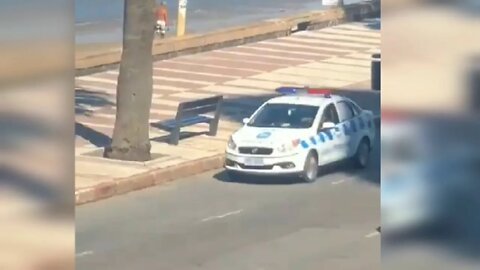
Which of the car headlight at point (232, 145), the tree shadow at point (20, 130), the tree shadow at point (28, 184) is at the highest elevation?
the tree shadow at point (20, 130)

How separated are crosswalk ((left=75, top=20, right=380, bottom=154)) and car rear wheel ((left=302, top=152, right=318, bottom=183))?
3.53m

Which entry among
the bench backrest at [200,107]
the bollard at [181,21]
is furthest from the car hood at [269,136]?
the bollard at [181,21]

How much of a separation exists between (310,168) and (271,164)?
0.61 m

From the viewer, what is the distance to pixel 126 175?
61.3ft

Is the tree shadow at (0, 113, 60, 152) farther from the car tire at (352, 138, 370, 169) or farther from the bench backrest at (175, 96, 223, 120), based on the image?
the bench backrest at (175, 96, 223, 120)

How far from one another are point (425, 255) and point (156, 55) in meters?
29.7

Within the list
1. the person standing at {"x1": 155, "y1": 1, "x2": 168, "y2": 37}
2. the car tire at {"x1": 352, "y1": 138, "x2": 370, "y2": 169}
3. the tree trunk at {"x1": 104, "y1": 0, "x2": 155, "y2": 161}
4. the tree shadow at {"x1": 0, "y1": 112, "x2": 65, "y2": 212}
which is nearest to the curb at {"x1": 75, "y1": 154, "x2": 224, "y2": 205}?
the tree trunk at {"x1": 104, "y1": 0, "x2": 155, "y2": 161}

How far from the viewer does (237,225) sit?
15.7 metres

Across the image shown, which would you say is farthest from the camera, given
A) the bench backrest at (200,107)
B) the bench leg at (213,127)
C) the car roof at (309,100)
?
the bench leg at (213,127)

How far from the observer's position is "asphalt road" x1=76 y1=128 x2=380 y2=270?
44.3ft

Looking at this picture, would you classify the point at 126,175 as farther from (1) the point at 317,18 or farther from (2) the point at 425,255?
(1) the point at 317,18

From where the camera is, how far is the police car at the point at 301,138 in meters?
18.9

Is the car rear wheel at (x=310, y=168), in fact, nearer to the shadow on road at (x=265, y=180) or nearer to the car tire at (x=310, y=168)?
the car tire at (x=310, y=168)

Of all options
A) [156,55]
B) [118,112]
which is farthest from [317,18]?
[118,112]
